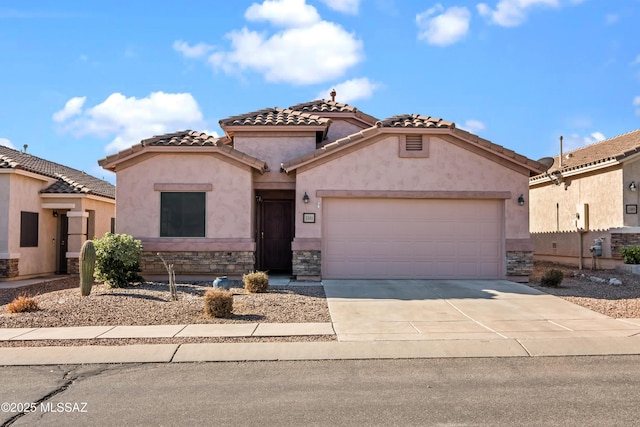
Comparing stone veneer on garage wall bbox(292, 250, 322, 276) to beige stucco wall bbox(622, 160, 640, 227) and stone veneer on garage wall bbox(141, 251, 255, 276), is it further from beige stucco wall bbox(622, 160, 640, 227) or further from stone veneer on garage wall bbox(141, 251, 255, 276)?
beige stucco wall bbox(622, 160, 640, 227)

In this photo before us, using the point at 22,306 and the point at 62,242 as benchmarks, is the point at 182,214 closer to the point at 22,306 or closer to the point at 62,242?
the point at 22,306

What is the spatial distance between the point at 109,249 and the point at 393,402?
9848 mm

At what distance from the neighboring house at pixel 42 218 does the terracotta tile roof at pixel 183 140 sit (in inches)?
177

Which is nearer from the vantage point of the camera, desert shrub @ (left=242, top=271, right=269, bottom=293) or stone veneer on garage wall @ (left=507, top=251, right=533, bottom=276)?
desert shrub @ (left=242, top=271, right=269, bottom=293)

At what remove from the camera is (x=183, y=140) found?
15555 mm

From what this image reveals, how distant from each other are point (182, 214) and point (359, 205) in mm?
4953

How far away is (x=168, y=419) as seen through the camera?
18.1 ft

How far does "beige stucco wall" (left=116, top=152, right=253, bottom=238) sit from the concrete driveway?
10.8 ft

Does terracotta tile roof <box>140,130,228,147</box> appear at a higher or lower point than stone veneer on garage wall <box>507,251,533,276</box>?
higher

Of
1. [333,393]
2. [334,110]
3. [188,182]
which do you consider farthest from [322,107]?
[333,393]

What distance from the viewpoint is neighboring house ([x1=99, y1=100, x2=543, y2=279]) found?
15.3m

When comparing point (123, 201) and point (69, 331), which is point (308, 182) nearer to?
point (123, 201)

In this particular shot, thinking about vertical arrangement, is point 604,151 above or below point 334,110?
below

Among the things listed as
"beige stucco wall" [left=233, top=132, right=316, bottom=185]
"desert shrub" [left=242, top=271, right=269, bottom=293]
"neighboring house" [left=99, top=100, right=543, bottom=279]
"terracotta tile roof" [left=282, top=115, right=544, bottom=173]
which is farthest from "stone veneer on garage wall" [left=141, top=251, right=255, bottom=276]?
"beige stucco wall" [left=233, top=132, right=316, bottom=185]
